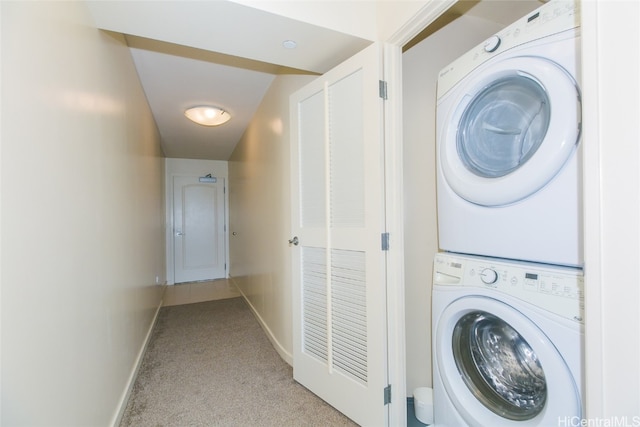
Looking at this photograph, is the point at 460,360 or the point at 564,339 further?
the point at 460,360

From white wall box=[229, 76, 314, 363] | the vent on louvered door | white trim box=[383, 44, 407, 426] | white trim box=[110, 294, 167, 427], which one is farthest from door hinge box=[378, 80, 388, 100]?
white trim box=[110, 294, 167, 427]

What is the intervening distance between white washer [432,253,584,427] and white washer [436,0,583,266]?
91mm

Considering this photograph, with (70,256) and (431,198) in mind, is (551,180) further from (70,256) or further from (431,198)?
(70,256)

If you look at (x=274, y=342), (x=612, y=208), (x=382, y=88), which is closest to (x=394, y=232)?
(x=382, y=88)

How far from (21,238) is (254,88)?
244 centimetres

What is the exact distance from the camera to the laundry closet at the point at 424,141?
175 cm

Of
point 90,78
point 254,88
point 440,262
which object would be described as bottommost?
point 440,262

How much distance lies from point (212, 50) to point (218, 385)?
219cm

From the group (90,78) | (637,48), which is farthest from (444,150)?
(90,78)

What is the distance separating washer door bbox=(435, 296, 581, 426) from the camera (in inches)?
34.8

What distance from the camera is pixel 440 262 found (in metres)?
1.33

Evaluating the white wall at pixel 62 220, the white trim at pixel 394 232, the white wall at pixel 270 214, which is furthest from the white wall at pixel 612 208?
the white wall at pixel 270 214

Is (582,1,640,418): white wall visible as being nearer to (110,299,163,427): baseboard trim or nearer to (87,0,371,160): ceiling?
(87,0,371,160): ceiling

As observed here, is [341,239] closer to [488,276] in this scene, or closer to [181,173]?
[488,276]
